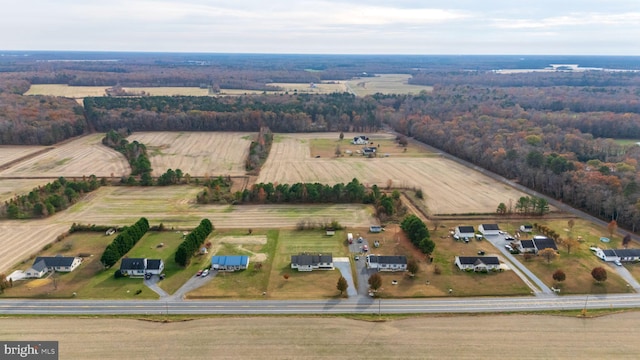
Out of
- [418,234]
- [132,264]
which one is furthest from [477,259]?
[132,264]

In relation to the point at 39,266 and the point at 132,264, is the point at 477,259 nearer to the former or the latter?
the point at 132,264

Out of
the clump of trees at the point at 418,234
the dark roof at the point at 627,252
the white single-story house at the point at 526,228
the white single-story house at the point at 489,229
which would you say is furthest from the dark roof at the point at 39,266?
the dark roof at the point at 627,252

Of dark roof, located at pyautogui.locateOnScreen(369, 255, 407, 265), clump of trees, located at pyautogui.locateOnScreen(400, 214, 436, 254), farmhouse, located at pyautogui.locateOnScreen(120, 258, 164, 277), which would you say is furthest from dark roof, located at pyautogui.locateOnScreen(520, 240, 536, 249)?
farmhouse, located at pyautogui.locateOnScreen(120, 258, 164, 277)

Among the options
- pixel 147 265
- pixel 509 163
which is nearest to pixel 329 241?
pixel 147 265

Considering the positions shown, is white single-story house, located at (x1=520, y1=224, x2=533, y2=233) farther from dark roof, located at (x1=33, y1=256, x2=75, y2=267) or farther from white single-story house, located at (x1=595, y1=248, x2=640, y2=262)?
dark roof, located at (x1=33, y1=256, x2=75, y2=267)

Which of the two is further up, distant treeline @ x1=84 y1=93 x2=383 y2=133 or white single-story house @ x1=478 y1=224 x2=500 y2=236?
distant treeline @ x1=84 y1=93 x2=383 y2=133

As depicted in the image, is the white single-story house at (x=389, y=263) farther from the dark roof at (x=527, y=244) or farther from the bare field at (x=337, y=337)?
the dark roof at (x=527, y=244)
